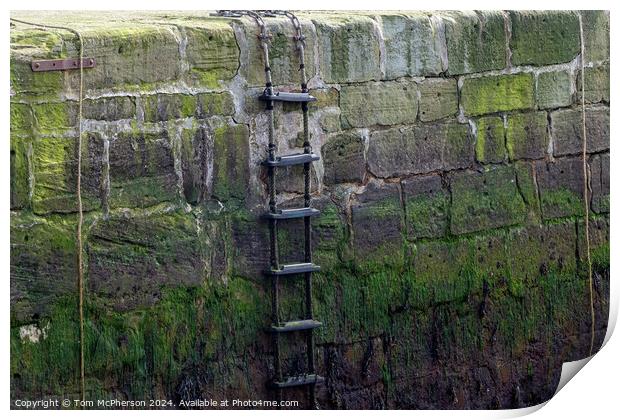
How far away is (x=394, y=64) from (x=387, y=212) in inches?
29.0

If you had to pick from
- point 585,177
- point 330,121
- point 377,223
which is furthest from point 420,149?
point 585,177

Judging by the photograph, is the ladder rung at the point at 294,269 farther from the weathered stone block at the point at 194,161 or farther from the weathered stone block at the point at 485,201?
the weathered stone block at the point at 485,201

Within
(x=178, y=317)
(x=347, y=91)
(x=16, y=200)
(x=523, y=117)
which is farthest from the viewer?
(x=523, y=117)

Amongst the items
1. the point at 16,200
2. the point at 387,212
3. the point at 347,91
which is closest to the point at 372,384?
the point at 387,212

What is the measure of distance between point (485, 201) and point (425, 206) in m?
0.39

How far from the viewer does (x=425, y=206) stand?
25.3 feet

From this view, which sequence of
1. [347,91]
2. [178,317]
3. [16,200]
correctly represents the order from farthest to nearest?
[347,91]
[178,317]
[16,200]

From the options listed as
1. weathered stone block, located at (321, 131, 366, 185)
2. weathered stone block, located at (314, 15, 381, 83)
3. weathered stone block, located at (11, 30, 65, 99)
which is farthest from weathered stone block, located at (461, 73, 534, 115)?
weathered stone block, located at (11, 30, 65, 99)

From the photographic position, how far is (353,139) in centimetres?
744

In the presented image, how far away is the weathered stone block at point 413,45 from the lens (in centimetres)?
752

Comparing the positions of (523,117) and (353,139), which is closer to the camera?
(353,139)

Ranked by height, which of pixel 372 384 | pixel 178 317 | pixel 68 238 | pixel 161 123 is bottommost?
pixel 372 384

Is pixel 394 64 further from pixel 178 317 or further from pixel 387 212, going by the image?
pixel 178 317

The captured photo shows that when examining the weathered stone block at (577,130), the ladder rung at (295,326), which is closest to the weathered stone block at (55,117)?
the ladder rung at (295,326)
